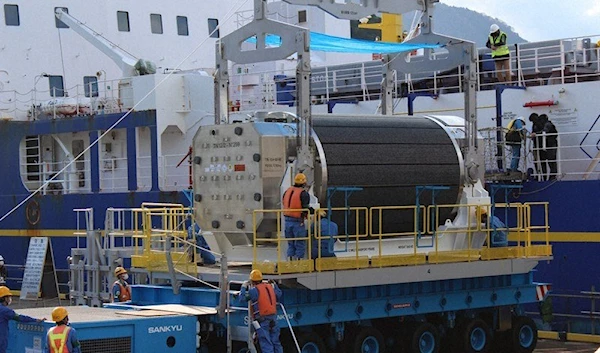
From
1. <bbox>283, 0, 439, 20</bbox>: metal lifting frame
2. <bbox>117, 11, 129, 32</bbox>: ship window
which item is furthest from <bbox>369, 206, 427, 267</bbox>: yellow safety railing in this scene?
<bbox>117, 11, 129, 32</bbox>: ship window

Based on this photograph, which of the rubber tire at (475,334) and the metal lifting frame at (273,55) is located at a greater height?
the metal lifting frame at (273,55)

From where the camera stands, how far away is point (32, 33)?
32000 mm

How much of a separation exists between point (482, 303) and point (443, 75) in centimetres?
864

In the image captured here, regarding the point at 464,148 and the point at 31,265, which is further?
the point at 31,265

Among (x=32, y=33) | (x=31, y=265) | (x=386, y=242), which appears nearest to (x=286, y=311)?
(x=386, y=242)

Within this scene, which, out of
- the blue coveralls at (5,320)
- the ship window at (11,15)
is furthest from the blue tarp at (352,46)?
the ship window at (11,15)

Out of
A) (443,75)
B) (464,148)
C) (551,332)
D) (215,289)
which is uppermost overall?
(443,75)

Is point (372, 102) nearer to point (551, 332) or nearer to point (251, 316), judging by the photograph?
point (551, 332)

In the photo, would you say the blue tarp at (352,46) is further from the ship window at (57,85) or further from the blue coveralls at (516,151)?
the ship window at (57,85)

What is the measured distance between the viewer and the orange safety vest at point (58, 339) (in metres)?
13.5

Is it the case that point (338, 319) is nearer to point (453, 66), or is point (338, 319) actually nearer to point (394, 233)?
point (394, 233)

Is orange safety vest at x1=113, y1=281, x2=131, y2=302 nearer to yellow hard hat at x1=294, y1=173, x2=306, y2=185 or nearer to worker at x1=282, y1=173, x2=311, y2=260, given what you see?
worker at x1=282, y1=173, x2=311, y2=260

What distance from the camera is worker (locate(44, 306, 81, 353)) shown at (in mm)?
13539

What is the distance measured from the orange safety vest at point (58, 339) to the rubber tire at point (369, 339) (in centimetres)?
484
